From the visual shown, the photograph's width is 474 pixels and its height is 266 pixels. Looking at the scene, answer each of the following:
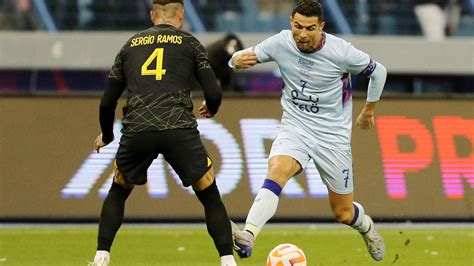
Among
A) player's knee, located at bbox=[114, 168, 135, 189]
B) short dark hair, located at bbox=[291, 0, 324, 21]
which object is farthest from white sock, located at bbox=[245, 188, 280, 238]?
short dark hair, located at bbox=[291, 0, 324, 21]

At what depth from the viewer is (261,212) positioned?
31.9 ft

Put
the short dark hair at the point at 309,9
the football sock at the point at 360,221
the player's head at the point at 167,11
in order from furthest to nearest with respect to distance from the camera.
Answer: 1. the football sock at the point at 360,221
2. the short dark hair at the point at 309,9
3. the player's head at the point at 167,11

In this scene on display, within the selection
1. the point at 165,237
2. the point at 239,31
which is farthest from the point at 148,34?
the point at 239,31

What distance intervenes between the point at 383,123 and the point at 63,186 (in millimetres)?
4252

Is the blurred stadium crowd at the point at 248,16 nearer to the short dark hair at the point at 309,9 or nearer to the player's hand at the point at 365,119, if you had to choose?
the player's hand at the point at 365,119

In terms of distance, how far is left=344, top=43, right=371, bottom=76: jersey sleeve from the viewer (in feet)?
33.2

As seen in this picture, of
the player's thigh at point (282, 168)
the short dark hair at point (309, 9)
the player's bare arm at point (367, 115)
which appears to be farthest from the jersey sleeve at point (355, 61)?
the player's thigh at point (282, 168)

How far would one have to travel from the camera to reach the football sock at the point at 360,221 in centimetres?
1068

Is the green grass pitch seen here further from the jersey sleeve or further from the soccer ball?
the jersey sleeve

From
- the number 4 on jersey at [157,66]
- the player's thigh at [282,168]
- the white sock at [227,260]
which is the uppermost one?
the number 4 on jersey at [157,66]

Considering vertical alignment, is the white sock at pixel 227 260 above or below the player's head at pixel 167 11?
below

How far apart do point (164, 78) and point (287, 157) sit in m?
1.44

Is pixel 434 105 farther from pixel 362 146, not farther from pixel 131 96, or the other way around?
pixel 131 96

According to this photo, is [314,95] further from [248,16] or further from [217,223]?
[248,16]
